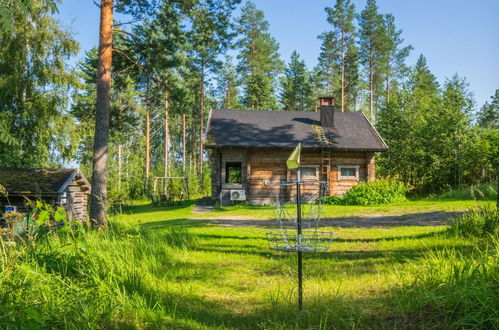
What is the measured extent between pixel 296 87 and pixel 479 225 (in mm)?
36856

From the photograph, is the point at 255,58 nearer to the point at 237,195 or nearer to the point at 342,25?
the point at 342,25

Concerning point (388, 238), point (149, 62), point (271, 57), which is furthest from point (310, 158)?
point (271, 57)

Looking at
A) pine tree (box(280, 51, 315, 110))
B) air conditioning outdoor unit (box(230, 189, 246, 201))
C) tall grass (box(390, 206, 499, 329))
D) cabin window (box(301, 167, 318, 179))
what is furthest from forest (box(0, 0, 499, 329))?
pine tree (box(280, 51, 315, 110))

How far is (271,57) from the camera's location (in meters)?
40.0

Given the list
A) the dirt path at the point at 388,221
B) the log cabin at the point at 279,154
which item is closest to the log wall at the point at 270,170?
the log cabin at the point at 279,154

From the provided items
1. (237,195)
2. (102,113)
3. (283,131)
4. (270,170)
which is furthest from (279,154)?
(102,113)

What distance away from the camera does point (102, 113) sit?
9.68 meters

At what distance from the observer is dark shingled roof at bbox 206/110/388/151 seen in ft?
61.9

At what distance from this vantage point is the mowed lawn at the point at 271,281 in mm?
3404

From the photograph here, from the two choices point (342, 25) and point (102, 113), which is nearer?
point (102, 113)

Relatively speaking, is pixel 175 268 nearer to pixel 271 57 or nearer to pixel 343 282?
pixel 343 282

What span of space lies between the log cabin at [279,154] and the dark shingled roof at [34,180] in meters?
6.55

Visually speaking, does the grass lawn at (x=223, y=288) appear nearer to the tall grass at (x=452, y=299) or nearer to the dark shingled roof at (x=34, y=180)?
the tall grass at (x=452, y=299)

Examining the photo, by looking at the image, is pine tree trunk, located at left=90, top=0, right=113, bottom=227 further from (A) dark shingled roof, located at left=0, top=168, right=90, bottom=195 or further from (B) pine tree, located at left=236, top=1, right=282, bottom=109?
(B) pine tree, located at left=236, top=1, right=282, bottom=109
